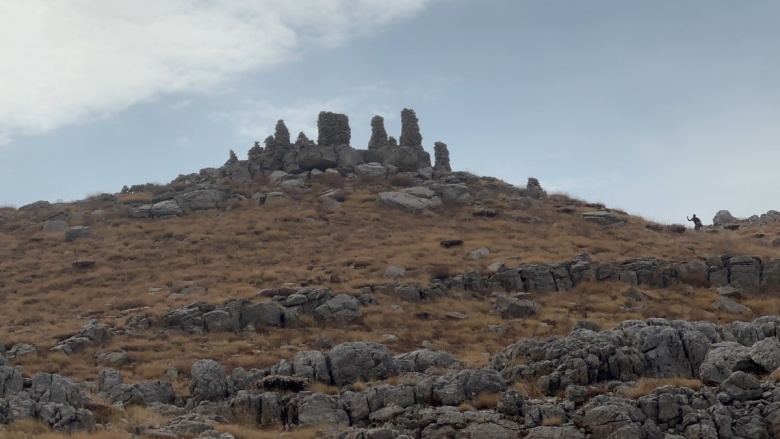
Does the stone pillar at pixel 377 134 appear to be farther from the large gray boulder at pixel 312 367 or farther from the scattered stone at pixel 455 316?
the large gray boulder at pixel 312 367

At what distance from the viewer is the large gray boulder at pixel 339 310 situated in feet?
113

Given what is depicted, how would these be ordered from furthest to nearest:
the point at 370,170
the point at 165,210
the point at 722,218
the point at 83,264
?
the point at 722,218
the point at 370,170
the point at 165,210
the point at 83,264

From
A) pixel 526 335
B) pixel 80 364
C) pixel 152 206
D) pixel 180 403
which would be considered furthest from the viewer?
pixel 152 206

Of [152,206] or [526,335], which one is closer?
[526,335]

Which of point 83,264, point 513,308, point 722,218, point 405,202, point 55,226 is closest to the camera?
point 513,308

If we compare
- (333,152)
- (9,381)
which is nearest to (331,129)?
(333,152)

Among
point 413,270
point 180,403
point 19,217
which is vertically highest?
point 19,217

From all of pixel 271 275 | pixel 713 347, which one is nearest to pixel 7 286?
pixel 271 275

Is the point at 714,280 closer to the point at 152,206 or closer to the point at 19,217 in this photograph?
the point at 152,206

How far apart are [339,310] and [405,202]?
80.0 feet

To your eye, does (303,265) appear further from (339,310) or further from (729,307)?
(729,307)

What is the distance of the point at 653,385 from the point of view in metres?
19.6

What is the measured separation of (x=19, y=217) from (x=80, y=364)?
3939 cm

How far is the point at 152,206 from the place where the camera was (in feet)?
199
